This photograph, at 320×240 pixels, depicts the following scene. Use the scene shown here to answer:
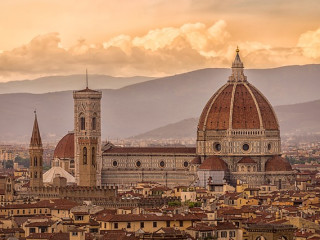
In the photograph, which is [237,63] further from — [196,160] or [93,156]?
[93,156]

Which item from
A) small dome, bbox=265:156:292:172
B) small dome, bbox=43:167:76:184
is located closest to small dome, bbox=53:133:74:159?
small dome, bbox=43:167:76:184

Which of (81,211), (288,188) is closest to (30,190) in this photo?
(288,188)

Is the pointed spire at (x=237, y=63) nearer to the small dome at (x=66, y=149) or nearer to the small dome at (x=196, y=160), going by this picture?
the small dome at (x=196, y=160)

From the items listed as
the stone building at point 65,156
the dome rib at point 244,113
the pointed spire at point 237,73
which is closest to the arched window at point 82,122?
the stone building at point 65,156

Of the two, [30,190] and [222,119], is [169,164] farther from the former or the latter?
[30,190]

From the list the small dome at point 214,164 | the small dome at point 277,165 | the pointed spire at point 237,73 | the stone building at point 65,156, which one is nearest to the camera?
the small dome at point 214,164

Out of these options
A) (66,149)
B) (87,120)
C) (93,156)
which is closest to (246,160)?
(87,120)

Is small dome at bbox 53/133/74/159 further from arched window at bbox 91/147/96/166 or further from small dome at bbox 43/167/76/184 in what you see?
arched window at bbox 91/147/96/166
